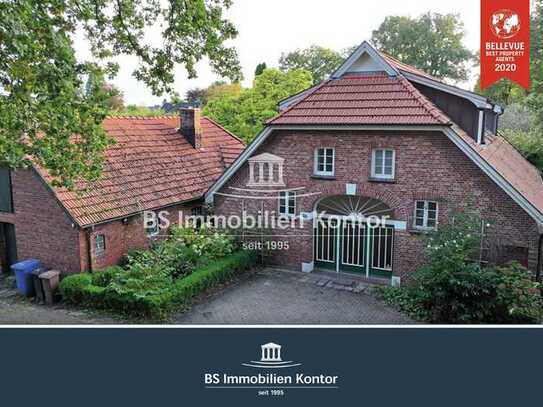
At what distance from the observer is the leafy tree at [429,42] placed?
2995 centimetres

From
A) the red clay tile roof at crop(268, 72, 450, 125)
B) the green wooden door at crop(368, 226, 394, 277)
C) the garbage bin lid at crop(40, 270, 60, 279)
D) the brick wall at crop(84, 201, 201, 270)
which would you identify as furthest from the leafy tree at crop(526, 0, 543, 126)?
the garbage bin lid at crop(40, 270, 60, 279)

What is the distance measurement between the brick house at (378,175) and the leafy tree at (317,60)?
18924mm

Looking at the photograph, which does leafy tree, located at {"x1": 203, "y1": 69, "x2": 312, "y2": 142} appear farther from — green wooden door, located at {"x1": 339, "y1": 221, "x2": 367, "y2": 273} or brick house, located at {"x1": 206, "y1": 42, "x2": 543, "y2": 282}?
green wooden door, located at {"x1": 339, "y1": 221, "x2": 367, "y2": 273}

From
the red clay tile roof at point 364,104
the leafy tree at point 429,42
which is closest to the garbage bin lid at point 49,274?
the red clay tile roof at point 364,104

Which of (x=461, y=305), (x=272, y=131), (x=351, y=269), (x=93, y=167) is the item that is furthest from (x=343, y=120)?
(x=93, y=167)

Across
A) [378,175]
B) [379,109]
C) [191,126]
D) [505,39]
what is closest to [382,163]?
[378,175]

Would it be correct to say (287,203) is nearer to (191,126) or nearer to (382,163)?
(382,163)

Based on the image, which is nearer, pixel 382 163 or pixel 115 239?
pixel 382 163

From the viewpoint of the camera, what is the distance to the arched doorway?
15.1 metres

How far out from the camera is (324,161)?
50.4 ft

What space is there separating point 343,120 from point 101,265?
8158 millimetres

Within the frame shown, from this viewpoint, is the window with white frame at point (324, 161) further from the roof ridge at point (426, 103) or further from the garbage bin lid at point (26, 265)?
the garbage bin lid at point (26, 265)
